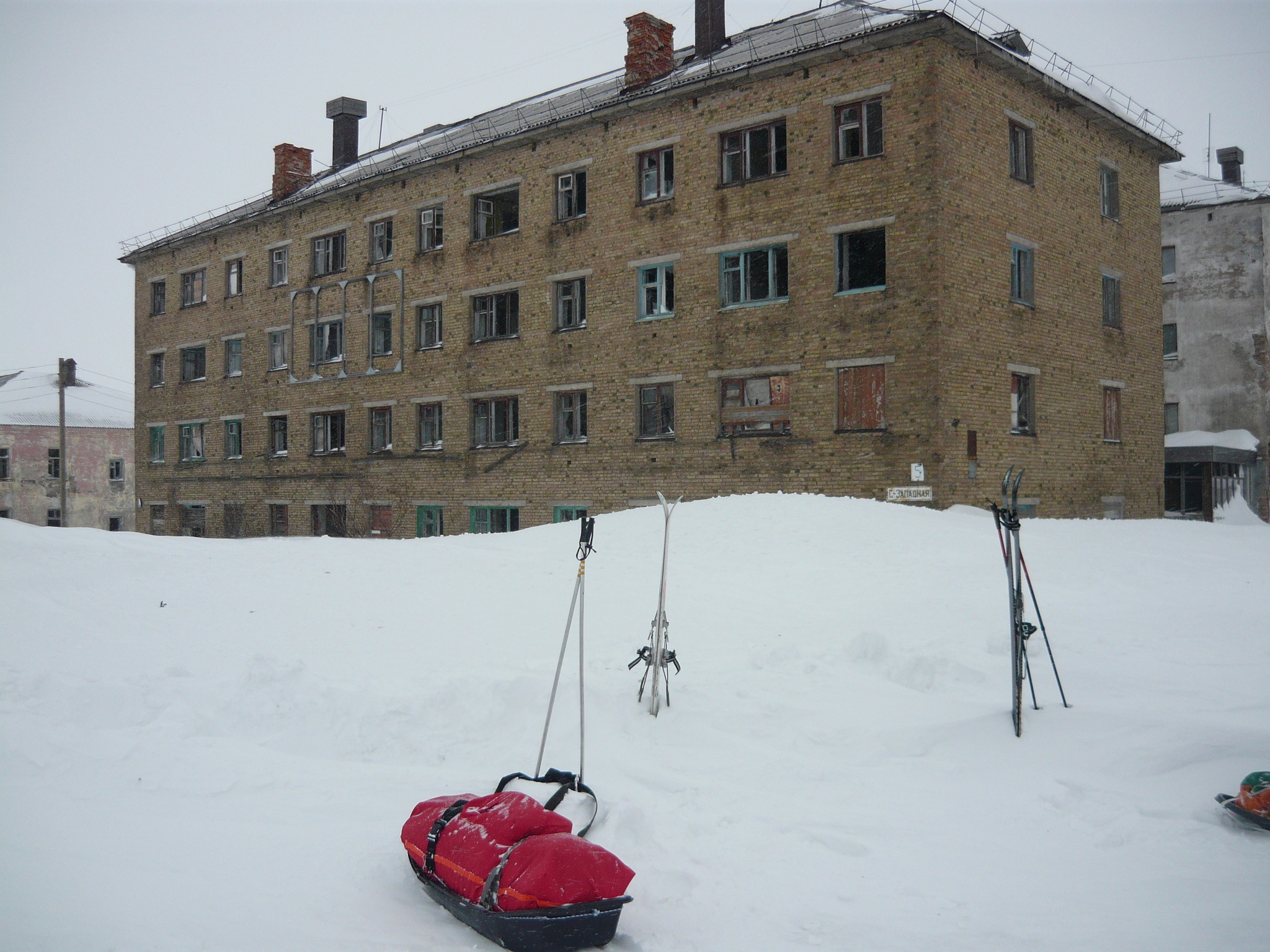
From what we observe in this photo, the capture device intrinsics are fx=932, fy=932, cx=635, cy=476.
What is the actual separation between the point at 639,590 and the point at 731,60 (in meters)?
15.3

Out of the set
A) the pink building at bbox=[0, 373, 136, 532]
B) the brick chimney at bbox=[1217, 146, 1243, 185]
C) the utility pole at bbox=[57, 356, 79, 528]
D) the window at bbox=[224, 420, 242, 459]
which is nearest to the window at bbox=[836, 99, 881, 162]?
the window at bbox=[224, 420, 242, 459]

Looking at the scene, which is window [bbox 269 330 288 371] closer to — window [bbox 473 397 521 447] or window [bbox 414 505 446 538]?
window [bbox 414 505 446 538]

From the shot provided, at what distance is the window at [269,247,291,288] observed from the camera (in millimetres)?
31625

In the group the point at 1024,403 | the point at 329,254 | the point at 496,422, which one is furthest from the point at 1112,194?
the point at 329,254

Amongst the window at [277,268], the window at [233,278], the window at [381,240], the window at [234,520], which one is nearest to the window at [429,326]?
the window at [381,240]

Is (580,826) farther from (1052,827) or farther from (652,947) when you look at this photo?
(1052,827)

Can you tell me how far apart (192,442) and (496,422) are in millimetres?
15780

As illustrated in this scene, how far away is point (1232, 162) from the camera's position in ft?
132

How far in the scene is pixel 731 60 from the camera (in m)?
22.4

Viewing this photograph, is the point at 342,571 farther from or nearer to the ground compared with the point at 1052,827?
farther from the ground

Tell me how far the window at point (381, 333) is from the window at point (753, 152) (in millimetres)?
11827

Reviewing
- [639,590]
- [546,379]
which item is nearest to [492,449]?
[546,379]

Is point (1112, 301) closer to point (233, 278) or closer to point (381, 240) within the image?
point (381, 240)

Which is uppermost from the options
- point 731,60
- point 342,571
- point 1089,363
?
point 731,60
